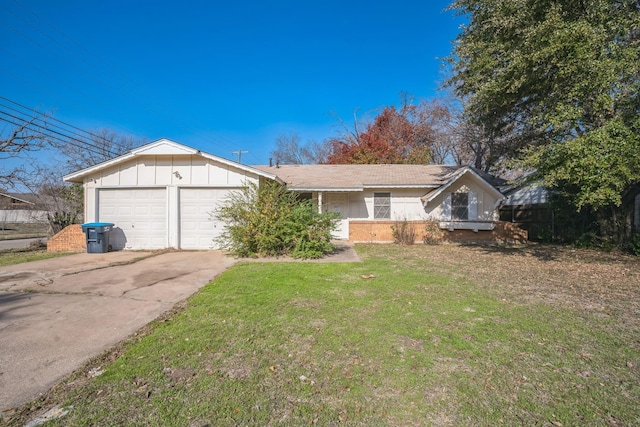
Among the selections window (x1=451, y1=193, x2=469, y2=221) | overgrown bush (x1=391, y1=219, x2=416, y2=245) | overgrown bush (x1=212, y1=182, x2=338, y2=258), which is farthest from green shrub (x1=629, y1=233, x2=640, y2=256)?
overgrown bush (x1=212, y1=182, x2=338, y2=258)

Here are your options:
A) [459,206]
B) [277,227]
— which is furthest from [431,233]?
[277,227]

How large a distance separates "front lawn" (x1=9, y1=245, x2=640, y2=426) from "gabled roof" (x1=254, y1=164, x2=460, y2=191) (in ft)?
27.8

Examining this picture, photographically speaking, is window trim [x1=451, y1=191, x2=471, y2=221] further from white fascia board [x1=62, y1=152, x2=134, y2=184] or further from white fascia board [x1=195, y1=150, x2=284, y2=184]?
white fascia board [x1=62, y1=152, x2=134, y2=184]

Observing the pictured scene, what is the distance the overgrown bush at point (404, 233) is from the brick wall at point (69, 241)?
12.2m

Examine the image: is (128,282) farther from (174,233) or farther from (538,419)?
(538,419)

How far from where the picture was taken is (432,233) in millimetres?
13773

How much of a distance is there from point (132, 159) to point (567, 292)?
13347 mm

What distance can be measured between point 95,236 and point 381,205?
38.4 feet

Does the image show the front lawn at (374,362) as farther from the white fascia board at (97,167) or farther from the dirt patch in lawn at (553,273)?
the white fascia board at (97,167)

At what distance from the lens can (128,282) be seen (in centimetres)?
650

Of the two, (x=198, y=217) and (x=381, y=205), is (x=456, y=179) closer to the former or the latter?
(x=381, y=205)

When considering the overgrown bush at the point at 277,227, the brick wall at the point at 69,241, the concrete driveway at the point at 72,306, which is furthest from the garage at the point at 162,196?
the concrete driveway at the point at 72,306

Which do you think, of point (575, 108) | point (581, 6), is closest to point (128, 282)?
point (575, 108)

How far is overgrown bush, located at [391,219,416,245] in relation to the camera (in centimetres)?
1340
